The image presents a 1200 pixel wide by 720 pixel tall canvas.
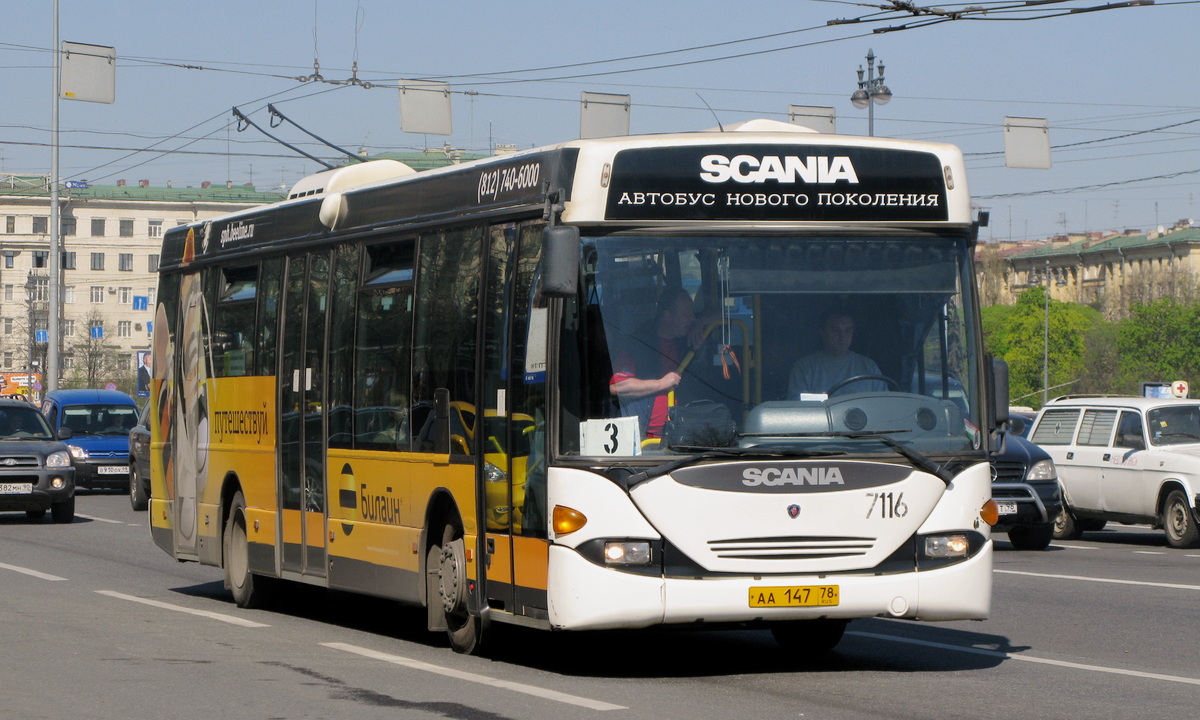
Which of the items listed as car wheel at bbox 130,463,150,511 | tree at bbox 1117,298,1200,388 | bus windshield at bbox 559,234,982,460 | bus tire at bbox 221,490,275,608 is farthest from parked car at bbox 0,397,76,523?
tree at bbox 1117,298,1200,388

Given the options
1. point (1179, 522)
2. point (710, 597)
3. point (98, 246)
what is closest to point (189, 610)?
point (710, 597)

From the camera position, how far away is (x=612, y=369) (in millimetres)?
9617

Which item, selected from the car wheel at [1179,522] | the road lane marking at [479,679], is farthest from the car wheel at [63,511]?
the road lane marking at [479,679]

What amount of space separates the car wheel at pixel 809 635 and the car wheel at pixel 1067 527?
551 inches

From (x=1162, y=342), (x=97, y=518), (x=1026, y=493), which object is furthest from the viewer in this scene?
(x=1162, y=342)

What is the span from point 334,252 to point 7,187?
13874 centimetres

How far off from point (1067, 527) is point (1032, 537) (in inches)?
112

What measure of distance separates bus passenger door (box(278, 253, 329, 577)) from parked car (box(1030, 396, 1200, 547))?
12.5 metres

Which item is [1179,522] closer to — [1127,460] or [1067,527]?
[1127,460]

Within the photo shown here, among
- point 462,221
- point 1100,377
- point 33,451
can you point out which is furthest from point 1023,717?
point 1100,377

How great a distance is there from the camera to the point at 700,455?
949 cm

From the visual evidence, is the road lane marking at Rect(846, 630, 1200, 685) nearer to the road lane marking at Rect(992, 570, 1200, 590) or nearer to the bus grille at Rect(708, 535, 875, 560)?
the bus grille at Rect(708, 535, 875, 560)

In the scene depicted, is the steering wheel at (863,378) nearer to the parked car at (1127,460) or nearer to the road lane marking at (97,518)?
the parked car at (1127,460)

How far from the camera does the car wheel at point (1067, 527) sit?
81.6ft
